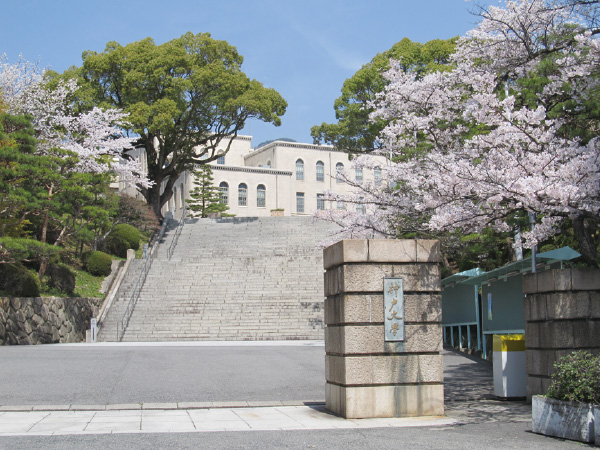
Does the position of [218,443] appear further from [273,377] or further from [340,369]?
[273,377]

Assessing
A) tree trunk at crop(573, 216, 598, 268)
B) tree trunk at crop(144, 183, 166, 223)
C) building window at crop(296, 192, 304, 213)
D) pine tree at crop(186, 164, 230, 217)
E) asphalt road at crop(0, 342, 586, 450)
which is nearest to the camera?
asphalt road at crop(0, 342, 586, 450)

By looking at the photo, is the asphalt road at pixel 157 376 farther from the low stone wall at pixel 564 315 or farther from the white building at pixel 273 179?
the white building at pixel 273 179

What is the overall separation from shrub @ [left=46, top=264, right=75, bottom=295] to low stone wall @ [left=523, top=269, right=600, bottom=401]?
21.5m

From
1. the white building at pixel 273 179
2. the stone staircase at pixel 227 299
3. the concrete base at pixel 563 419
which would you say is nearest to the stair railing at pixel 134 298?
the stone staircase at pixel 227 299

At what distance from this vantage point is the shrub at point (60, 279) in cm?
2625

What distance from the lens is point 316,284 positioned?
28.9m

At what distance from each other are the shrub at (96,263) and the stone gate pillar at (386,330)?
24.1 metres

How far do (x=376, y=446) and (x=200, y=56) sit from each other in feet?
119

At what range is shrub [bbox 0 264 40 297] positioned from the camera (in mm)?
22656

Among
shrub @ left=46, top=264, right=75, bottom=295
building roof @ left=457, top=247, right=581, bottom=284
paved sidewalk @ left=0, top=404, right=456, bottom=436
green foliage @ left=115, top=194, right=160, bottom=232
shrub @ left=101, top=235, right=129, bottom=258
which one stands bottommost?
paved sidewalk @ left=0, top=404, right=456, bottom=436

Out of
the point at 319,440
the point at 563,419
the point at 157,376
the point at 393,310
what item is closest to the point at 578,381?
the point at 563,419

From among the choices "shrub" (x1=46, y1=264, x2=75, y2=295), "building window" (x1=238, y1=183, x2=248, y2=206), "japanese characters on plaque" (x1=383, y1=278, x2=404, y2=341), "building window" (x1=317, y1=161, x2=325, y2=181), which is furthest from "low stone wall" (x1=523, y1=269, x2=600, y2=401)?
"building window" (x1=317, y1=161, x2=325, y2=181)

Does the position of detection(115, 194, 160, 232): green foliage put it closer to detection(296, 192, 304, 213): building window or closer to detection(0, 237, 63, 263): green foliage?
detection(0, 237, 63, 263): green foliage

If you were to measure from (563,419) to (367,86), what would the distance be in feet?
107
